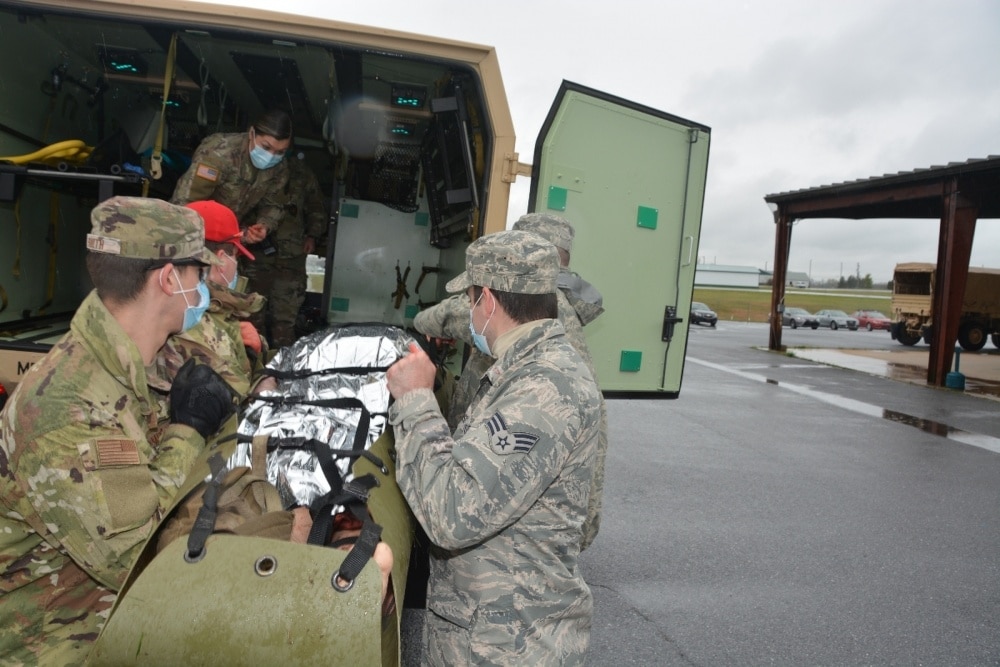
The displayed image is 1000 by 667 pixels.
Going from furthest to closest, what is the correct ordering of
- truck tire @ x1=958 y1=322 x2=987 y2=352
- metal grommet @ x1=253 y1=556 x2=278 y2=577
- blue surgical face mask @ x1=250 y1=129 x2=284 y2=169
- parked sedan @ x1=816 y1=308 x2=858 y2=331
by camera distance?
1. parked sedan @ x1=816 y1=308 x2=858 y2=331
2. truck tire @ x1=958 y1=322 x2=987 y2=352
3. blue surgical face mask @ x1=250 y1=129 x2=284 y2=169
4. metal grommet @ x1=253 y1=556 x2=278 y2=577

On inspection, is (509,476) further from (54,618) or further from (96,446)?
(54,618)

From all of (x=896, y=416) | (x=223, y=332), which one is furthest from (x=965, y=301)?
(x=223, y=332)

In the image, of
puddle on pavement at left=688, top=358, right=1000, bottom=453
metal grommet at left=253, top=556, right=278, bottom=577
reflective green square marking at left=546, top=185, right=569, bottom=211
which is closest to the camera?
metal grommet at left=253, top=556, right=278, bottom=577

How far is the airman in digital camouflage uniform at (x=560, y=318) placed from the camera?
291 centimetres

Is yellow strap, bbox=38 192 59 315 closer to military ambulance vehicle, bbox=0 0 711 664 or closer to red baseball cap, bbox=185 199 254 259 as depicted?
military ambulance vehicle, bbox=0 0 711 664

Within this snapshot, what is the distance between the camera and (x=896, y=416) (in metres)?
8.99

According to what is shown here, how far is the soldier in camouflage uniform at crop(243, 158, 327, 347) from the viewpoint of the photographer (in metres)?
5.01

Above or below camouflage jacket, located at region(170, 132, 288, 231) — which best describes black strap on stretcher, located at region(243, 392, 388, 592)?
below

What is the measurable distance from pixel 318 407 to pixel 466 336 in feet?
3.39

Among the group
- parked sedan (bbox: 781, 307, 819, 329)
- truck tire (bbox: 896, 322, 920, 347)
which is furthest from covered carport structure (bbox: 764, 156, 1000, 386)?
parked sedan (bbox: 781, 307, 819, 329)

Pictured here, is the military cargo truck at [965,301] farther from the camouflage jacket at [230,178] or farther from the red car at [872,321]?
the camouflage jacket at [230,178]

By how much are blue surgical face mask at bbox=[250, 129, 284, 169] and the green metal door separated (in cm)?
178

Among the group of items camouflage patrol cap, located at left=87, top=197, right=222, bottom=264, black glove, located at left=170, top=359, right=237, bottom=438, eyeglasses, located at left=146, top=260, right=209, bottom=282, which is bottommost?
black glove, located at left=170, top=359, right=237, bottom=438

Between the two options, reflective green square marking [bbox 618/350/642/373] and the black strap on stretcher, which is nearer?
the black strap on stretcher
